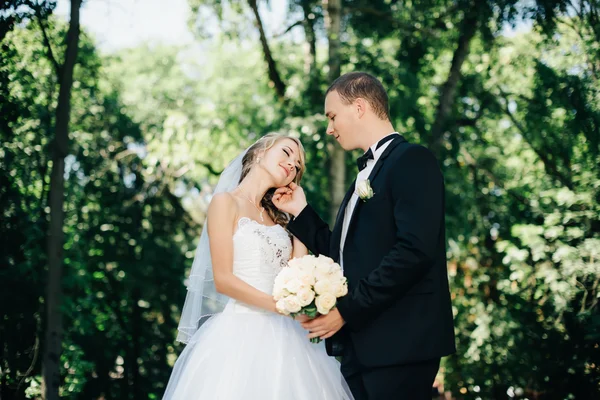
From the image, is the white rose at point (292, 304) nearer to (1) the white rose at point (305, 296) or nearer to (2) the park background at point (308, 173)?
(1) the white rose at point (305, 296)

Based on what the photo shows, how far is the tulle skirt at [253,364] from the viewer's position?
3.09 m

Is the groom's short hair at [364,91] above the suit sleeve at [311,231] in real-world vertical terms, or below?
above

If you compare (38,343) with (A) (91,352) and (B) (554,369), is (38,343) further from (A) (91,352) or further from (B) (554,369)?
(B) (554,369)

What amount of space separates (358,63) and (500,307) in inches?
174

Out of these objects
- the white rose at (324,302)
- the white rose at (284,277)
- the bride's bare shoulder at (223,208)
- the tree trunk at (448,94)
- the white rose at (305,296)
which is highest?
the tree trunk at (448,94)

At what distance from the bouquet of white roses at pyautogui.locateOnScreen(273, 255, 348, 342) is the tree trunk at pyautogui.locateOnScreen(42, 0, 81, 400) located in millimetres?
3304

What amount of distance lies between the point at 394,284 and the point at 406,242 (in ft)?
0.63

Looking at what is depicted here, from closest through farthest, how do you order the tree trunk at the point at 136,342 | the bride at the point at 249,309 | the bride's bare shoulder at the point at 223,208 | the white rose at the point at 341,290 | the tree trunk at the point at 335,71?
1. the white rose at the point at 341,290
2. the bride at the point at 249,309
3. the bride's bare shoulder at the point at 223,208
4. the tree trunk at the point at 335,71
5. the tree trunk at the point at 136,342

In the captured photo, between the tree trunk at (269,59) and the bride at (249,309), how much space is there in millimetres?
5027

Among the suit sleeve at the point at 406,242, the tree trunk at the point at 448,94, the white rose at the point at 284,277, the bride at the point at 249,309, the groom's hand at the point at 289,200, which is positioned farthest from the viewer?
the tree trunk at the point at 448,94

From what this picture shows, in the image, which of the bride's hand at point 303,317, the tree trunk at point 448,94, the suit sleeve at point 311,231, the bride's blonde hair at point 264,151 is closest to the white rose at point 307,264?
the bride's hand at point 303,317

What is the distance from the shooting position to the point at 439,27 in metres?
8.81

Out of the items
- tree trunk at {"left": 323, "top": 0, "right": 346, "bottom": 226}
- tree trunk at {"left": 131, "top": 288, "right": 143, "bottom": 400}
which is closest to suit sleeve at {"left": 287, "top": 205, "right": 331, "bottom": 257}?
tree trunk at {"left": 323, "top": 0, "right": 346, "bottom": 226}

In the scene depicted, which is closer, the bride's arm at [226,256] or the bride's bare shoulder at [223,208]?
the bride's arm at [226,256]
